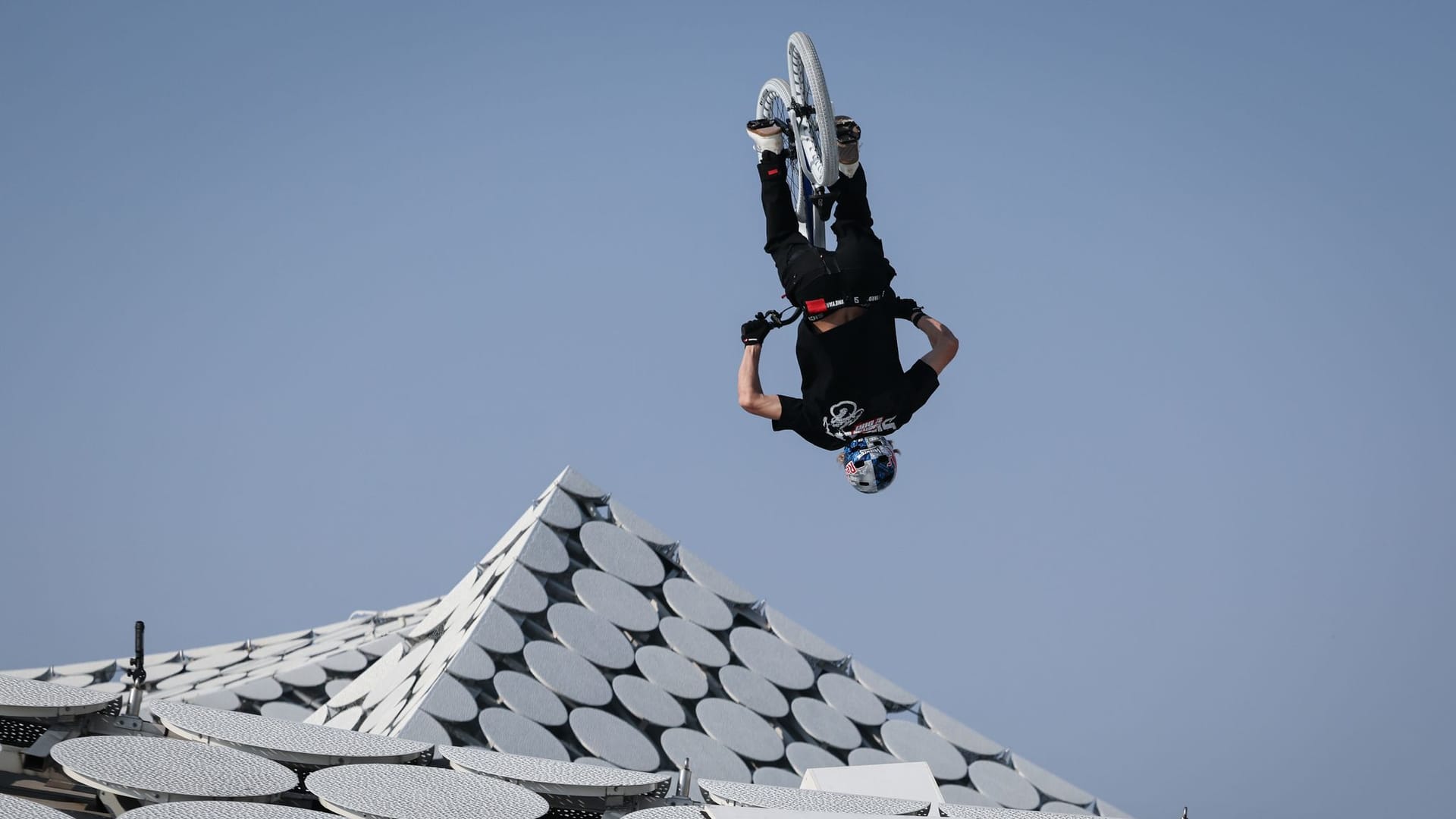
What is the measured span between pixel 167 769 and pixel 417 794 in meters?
2.09

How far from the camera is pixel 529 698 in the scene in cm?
2455

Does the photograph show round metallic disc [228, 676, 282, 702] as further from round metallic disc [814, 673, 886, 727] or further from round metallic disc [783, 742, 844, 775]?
round metallic disc [814, 673, 886, 727]

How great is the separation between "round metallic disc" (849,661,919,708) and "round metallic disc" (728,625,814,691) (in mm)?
937

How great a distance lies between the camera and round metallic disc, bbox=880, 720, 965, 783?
26.8 m

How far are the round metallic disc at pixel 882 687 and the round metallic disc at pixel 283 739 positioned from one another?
12.1 meters

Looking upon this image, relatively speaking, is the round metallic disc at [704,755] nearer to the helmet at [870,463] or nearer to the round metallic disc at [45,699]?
the round metallic disc at [45,699]

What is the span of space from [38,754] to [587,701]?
33.2 feet

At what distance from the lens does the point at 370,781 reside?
15.4 metres

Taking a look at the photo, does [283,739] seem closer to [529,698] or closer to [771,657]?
[529,698]

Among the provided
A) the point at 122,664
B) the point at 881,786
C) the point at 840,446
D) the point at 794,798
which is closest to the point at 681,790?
the point at 794,798

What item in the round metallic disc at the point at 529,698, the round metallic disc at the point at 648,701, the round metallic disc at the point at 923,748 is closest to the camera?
the round metallic disc at the point at 529,698

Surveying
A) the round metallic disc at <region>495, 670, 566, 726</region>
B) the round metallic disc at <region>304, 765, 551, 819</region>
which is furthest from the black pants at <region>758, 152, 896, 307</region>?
the round metallic disc at <region>495, 670, 566, 726</region>

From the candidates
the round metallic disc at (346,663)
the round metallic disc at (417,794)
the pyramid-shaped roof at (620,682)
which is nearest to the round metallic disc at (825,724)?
the pyramid-shaped roof at (620,682)

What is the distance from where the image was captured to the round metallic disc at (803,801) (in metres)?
Result: 16.6
